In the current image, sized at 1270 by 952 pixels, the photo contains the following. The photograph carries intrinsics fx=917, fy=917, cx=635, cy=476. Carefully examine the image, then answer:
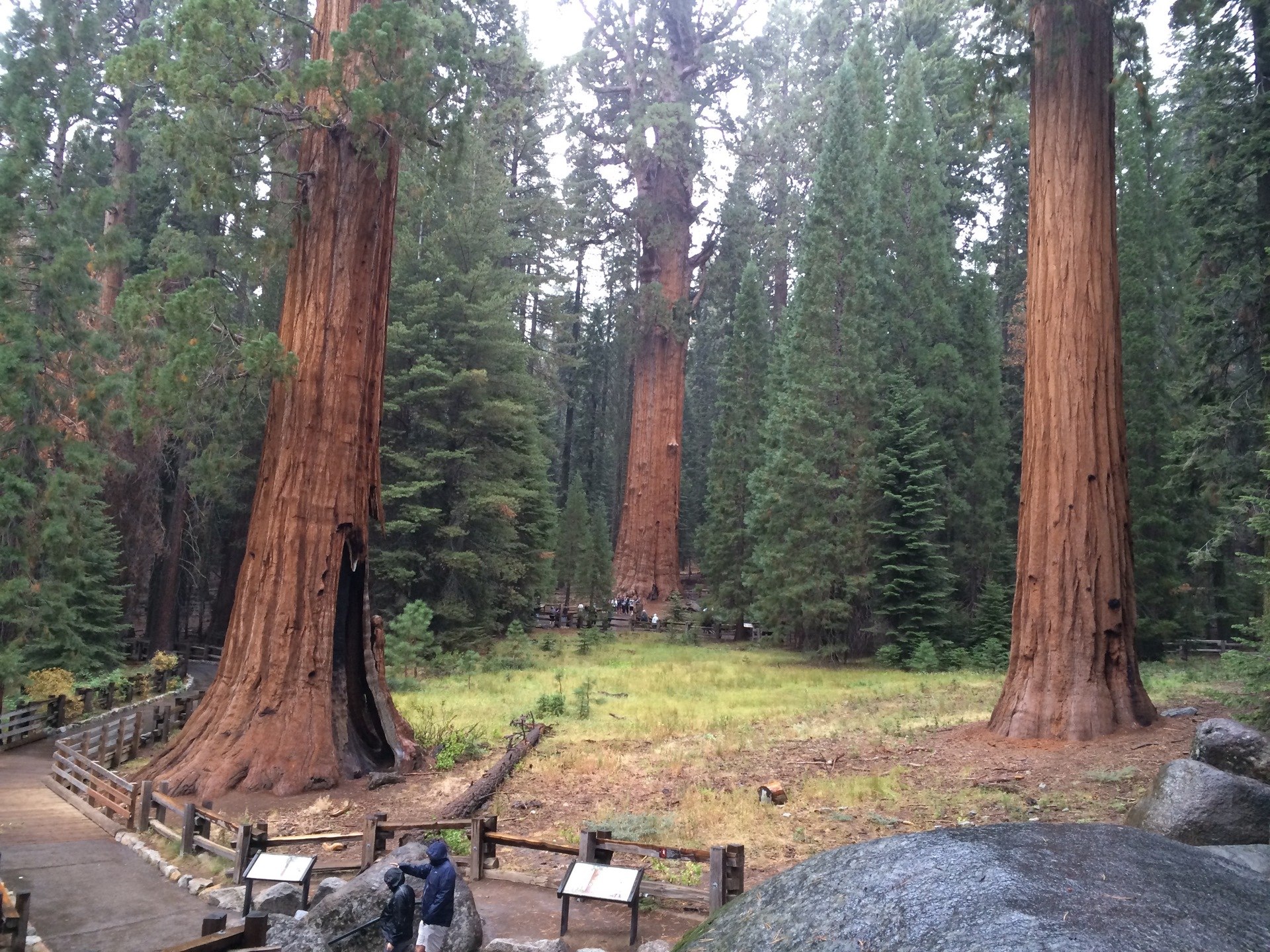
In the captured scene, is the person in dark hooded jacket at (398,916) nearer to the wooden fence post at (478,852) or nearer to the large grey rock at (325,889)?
the large grey rock at (325,889)

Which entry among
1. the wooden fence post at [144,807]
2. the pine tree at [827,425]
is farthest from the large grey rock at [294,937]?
the pine tree at [827,425]

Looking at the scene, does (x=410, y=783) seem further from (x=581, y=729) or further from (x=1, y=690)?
(x=1, y=690)

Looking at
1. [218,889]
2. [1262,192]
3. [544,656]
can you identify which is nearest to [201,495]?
[544,656]

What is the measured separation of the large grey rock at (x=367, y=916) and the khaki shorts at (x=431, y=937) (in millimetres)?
315

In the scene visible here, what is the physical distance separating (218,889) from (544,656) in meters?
18.4

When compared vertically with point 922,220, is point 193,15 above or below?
below

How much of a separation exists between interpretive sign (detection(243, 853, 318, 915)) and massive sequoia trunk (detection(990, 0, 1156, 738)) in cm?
865

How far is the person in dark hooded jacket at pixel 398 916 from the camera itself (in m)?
6.05

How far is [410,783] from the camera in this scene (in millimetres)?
11883

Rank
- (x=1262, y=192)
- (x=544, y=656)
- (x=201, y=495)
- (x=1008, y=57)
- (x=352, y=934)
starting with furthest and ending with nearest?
1. (x=201, y=495)
2. (x=544, y=656)
3. (x=1262, y=192)
4. (x=1008, y=57)
5. (x=352, y=934)

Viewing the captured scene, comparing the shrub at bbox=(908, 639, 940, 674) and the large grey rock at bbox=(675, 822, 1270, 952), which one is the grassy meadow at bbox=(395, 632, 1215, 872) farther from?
the large grey rock at bbox=(675, 822, 1270, 952)

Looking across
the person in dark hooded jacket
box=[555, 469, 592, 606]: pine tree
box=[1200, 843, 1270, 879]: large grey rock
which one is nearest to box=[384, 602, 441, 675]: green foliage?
box=[555, 469, 592, 606]: pine tree

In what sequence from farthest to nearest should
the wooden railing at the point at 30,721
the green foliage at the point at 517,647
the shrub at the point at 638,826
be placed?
the green foliage at the point at 517,647 → the wooden railing at the point at 30,721 → the shrub at the point at 638,826

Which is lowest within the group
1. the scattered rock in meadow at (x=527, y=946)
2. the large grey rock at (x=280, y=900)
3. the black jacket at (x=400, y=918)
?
the large grey rock at (x=280, y=900)
